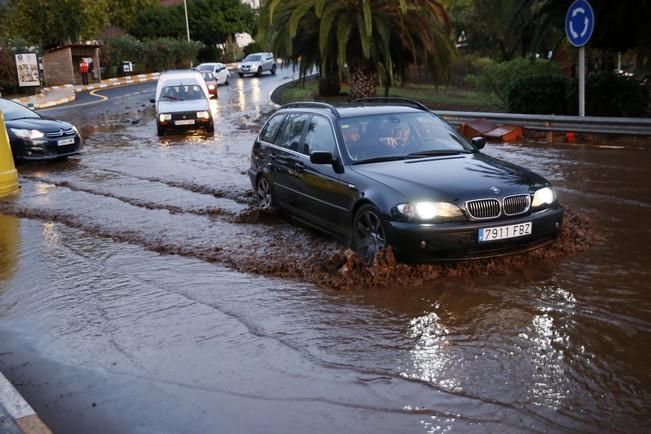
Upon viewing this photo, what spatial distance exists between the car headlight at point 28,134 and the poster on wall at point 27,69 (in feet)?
85.7

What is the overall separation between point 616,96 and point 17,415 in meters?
15.7

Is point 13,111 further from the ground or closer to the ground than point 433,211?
further from the ground

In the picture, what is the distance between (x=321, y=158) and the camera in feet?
24.8

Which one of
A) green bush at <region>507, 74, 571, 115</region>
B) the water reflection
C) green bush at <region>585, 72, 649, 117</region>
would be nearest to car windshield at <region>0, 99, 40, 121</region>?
the water reflection

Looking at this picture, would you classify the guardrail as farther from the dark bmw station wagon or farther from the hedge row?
the dark bmw station wagon

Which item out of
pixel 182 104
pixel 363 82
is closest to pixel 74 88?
pixel 182 104

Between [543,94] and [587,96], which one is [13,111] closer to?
[543,94]

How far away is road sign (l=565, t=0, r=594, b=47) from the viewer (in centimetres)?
1441

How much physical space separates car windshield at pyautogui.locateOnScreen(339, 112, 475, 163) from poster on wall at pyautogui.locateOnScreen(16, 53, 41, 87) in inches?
1428

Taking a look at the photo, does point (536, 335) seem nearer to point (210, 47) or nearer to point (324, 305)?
point (324, 305)

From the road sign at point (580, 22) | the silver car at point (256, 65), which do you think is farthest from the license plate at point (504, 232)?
the silver car at point (256, 65)

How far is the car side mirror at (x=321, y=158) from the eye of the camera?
24.8 feet

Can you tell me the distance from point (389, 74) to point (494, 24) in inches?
144

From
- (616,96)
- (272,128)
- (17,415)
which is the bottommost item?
(17,415)
